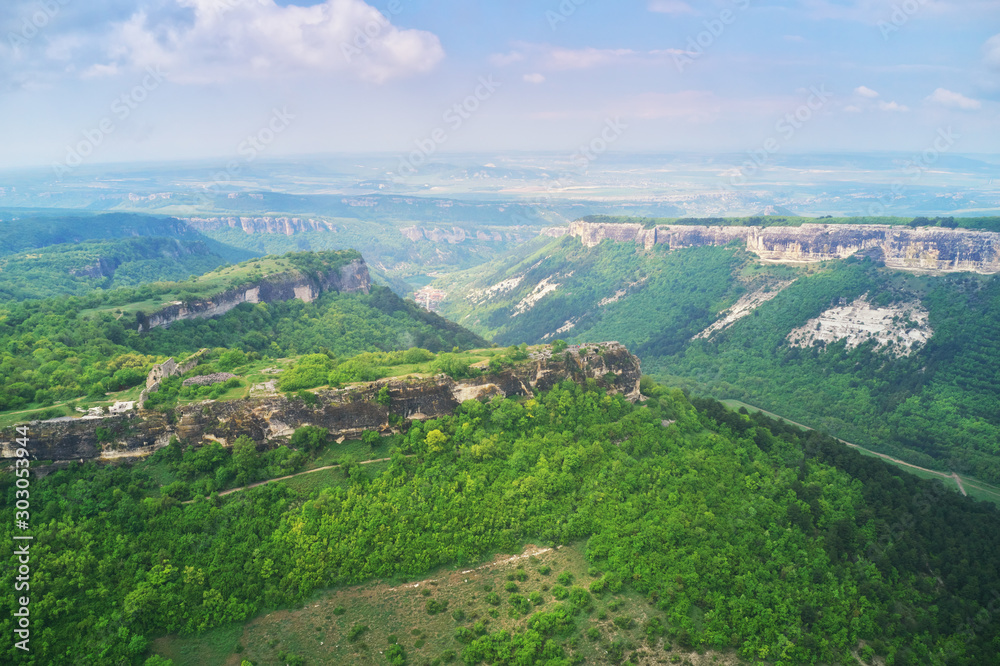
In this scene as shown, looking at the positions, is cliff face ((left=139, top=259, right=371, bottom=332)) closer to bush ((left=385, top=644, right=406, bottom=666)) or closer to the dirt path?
the dirt path

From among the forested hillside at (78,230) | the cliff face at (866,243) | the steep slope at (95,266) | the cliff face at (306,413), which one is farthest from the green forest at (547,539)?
the forested hillside at (78,230)

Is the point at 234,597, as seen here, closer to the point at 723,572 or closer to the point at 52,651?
the point at 52,651

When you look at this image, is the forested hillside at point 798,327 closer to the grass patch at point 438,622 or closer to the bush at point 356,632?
the grass patch at point 438,622

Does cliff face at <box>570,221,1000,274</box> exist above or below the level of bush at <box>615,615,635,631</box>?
above

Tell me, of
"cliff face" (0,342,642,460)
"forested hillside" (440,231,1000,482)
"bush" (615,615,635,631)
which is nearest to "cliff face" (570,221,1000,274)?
"forested hillside" (440,231,1000,482)

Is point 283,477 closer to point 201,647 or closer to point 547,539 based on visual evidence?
point 201,647

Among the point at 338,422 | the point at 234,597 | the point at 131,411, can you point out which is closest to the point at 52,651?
the point at 234,597

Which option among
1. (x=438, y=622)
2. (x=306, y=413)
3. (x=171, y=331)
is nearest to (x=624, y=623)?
(x=438, y=622)
